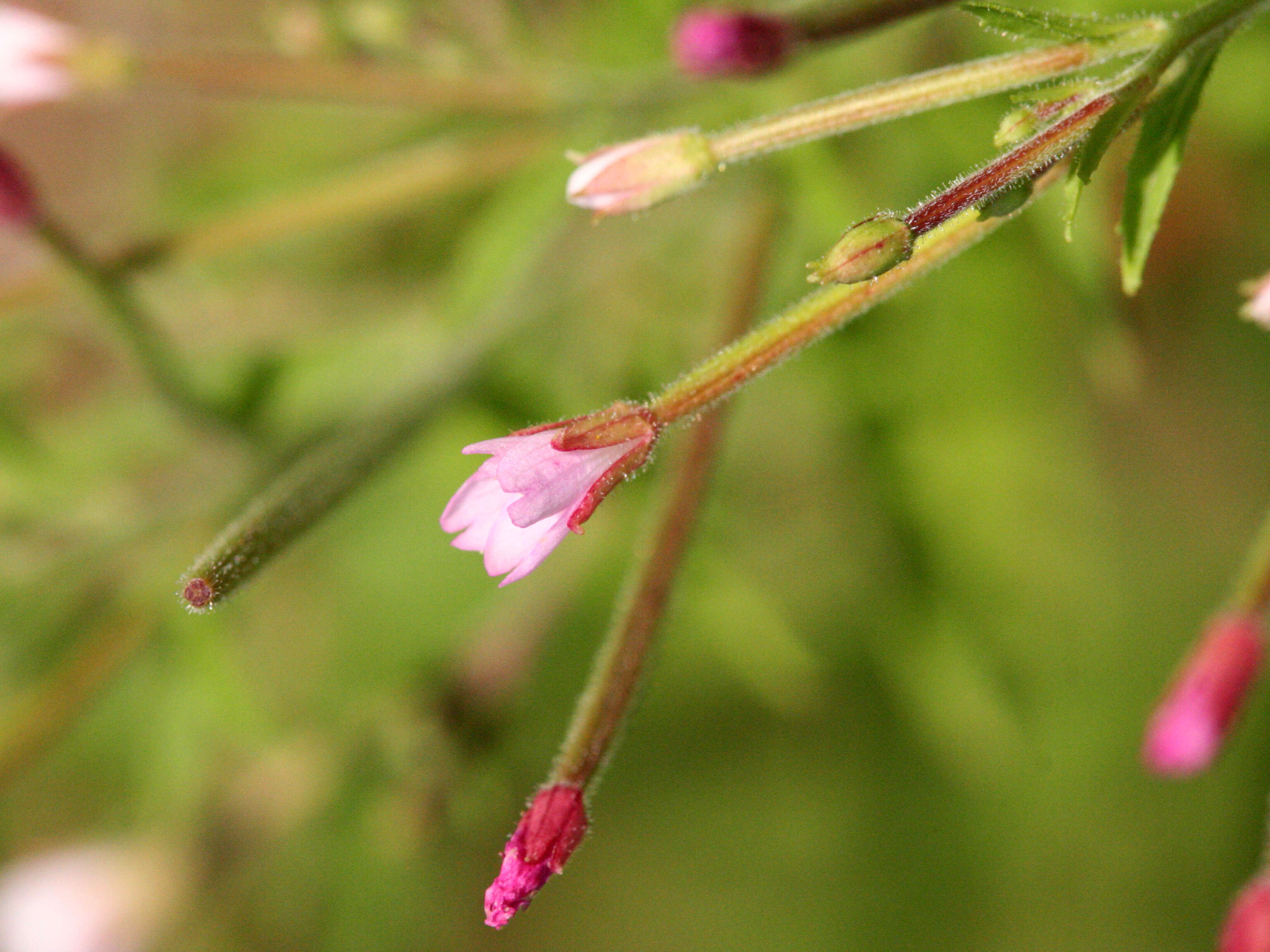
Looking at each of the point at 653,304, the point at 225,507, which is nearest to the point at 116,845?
the point at 225,507

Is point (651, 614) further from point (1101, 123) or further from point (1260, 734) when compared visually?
point (1260, 734)

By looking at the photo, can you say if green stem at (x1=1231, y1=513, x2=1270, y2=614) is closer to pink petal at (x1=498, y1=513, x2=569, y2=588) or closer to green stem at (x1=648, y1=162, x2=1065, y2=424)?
green stem at (x1=648, y1=162, x2=1065, y2=424)

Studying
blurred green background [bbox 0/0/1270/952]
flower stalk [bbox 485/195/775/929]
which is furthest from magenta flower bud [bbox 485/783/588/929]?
blurred green background [bbox 0/0/1270/952]

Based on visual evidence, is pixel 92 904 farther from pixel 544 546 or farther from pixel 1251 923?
pixel 1251 923

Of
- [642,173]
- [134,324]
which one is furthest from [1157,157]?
[134,324]

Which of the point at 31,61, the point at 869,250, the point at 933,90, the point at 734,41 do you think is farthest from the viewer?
the point at 31,61

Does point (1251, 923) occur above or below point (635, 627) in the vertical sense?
below

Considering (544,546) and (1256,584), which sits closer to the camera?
(544,546)
